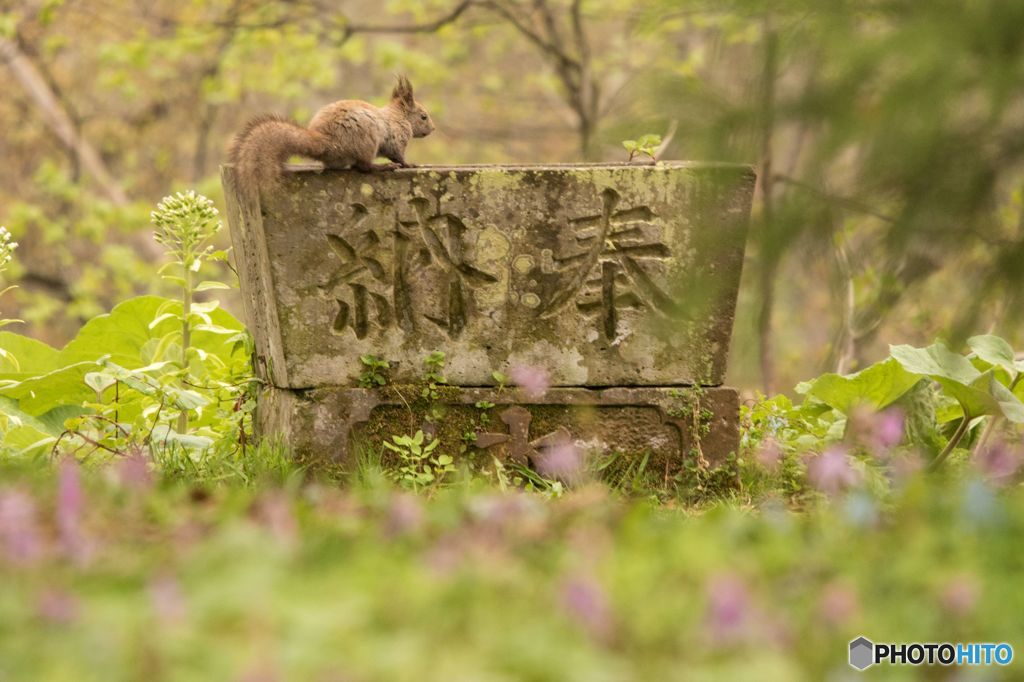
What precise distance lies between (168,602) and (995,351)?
148 inches

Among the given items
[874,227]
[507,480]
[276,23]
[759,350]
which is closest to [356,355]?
[507,480]

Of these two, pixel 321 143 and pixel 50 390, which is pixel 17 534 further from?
pixel 50 390

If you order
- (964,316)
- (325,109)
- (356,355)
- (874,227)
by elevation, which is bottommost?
(356,355)

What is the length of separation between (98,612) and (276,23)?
992cm

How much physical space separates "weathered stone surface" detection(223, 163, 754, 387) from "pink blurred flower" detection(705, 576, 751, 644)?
2751mm

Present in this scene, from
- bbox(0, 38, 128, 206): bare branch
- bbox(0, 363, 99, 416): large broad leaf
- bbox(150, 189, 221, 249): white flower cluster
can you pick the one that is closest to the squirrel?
bbox(150, 189, 221, 249): white flower cluster

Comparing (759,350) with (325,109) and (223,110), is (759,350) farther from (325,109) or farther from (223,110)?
(223,110)

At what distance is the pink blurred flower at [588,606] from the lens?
208cm

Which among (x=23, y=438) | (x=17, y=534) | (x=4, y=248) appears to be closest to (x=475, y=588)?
(x=17, y=534)

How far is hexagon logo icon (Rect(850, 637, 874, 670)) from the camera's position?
7.21ft

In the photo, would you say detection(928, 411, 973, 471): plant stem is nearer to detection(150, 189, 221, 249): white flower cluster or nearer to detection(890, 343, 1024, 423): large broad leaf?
detection(890, 343, 1024, 423): large broad leaf

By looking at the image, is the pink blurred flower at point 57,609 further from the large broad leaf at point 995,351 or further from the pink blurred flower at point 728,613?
the large broad leaf at point 995,351

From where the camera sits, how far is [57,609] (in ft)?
6.66

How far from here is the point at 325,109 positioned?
4918 millimetres
